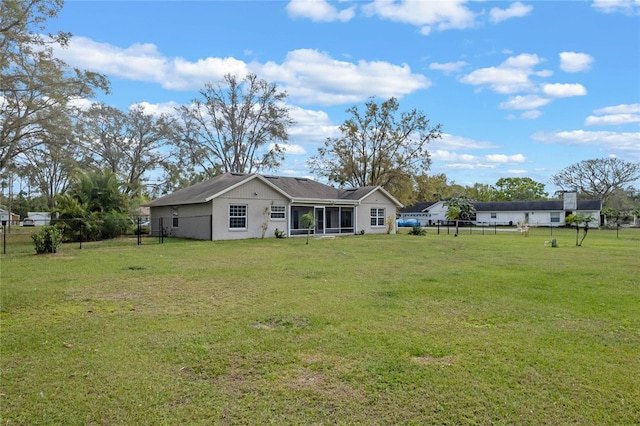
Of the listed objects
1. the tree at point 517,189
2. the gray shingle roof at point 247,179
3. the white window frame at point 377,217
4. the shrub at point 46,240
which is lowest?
the shrub at point 46,240

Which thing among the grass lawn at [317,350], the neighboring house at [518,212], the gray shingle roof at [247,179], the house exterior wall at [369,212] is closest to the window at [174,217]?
the gray shingle roof at [247,179]

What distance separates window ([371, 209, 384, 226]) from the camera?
1189 inches

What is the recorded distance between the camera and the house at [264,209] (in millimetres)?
21766

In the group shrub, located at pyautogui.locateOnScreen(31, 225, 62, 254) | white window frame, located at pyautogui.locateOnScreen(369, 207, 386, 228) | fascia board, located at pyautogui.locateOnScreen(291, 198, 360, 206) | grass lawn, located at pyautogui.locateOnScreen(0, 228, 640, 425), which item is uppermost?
fascia board, located at pyautogui.locateOnScreen(291, 198, 360, 206)

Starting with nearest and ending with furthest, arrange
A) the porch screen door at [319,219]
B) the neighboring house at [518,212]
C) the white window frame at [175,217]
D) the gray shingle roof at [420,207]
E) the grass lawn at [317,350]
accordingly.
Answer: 1. the grass lawn at [317,350]
2. the white window frame at [175,217]
3. the porch screen door at [319,219]
4. the neighboring house at [518,212]
5. the gray shingle roof at [420,207]

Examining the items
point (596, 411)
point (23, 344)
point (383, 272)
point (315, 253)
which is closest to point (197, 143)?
point (315, 253)

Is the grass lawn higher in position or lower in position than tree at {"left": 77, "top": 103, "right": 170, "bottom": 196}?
lower

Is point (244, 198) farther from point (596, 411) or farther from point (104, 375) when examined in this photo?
point (596, 411)

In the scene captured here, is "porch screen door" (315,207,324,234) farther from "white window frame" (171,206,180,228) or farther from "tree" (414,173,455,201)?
"tree" (414,173,455,201)

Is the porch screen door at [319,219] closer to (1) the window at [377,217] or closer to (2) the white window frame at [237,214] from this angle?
(1) the window at [377,217]

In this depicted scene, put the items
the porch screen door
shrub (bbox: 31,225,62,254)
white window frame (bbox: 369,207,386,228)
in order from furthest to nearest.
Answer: white window frame (bbox: 369,207,386,228) < the porch screen door < shrub (bbox: 31,225,62,254)

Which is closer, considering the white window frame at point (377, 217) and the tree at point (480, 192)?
the white window frame at point (377, 217)

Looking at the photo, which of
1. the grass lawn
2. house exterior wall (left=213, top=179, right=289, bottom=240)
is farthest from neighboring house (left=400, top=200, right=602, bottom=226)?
the grass lawn

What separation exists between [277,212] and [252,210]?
183cm
